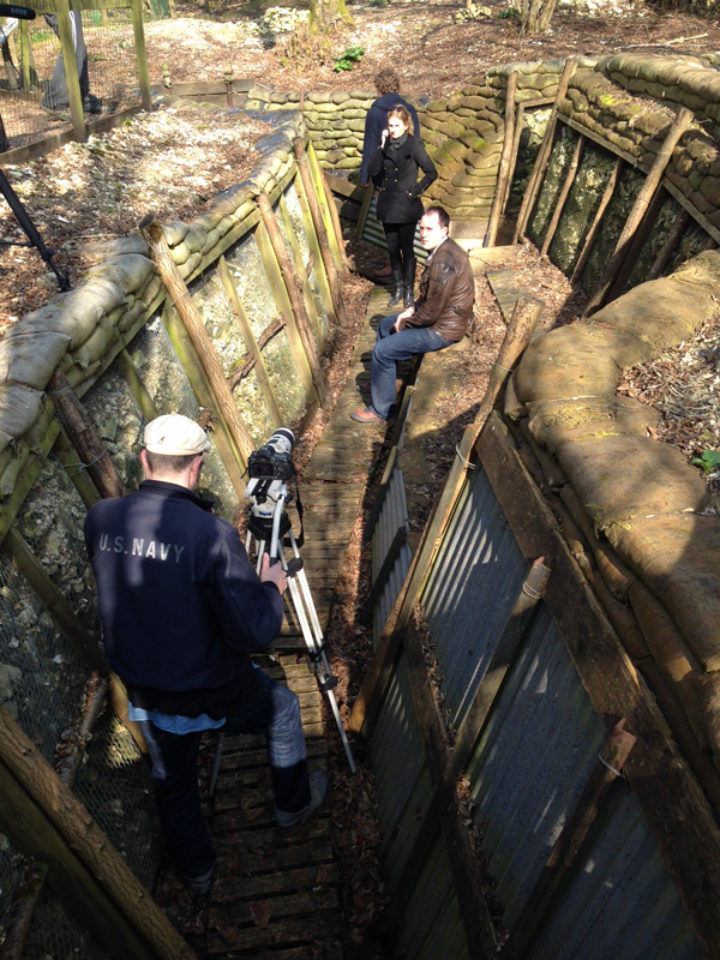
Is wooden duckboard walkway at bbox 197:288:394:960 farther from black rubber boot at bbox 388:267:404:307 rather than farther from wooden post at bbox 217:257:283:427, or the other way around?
black rubber boot at bbox 388:267:404:307

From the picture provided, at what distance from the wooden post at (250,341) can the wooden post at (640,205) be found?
379 centimetres

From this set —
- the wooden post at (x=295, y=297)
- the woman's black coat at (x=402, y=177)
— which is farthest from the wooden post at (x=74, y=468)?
the woman's black coat at (x=402, y=177)

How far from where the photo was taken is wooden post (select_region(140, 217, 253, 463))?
193 inches

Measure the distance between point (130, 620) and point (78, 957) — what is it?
1.37 m

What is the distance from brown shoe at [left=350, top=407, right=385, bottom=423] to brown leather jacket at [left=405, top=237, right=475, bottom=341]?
119 cm

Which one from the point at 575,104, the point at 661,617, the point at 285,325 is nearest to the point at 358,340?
the point at 285,325

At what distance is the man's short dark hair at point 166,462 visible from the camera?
107 inches

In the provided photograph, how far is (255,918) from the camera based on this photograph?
3406 mm

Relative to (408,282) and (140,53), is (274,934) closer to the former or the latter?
(408,282)

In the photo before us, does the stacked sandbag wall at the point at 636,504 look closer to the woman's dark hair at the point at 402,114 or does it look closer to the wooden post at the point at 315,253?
the woman's dark hair at the point at 402,114

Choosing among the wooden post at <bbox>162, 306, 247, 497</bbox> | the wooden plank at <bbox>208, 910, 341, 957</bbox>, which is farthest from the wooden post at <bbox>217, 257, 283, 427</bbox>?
the wooden plank at <bbox>208, 910, 341, 957</bbox>

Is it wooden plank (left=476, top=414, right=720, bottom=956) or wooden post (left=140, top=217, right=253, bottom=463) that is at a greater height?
wooden plank (left=476, top=414, right=720, bottom=956)

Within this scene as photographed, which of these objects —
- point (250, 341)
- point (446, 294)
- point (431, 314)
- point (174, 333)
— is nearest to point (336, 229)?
point (250, 341)

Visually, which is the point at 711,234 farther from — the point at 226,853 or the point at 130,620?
the point at 226,853
